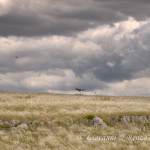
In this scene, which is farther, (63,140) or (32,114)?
(32,114)

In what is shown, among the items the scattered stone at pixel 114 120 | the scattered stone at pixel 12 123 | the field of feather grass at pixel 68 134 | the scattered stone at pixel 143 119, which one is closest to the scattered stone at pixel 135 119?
the scattered stone at pixel 143 119

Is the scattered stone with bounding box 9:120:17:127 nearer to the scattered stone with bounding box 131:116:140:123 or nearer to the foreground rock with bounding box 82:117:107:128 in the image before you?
the foreground rock with bounding box 82:117:107:128

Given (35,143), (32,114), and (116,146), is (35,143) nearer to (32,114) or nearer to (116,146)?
(116,146)

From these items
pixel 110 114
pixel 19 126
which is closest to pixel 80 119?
pixel 110 114

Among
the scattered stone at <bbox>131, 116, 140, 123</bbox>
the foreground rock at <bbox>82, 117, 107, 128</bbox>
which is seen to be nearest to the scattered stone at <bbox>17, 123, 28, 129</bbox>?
the foreground rock at <bbox>82, 117, 107, 128</bbox>

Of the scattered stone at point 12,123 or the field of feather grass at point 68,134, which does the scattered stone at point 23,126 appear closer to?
the field of feather grass at point 68,134

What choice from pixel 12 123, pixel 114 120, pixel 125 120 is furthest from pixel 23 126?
pixel 125 120

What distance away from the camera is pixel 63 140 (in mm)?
19172

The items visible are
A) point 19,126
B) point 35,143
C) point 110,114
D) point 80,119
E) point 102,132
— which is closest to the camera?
point 35,143

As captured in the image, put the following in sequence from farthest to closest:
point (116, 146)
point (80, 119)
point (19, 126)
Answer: point (80, 119), point (19, 126), point (116, 146)

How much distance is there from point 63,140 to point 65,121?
254 inches

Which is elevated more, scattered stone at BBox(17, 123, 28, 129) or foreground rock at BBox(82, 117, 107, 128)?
foreground rock at BBox(82, 117, 107, 128)

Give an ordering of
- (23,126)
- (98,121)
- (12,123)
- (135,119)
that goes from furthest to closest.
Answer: (135,119)
(12,123)
(98,121)
(23,126)

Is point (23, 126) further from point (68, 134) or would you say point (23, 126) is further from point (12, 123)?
point (68, 134)
